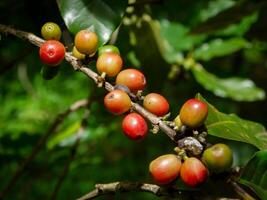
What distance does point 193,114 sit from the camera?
33.2 inches

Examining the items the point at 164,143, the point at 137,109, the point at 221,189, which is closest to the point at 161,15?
the point at 164,143

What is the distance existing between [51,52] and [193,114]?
0.31m

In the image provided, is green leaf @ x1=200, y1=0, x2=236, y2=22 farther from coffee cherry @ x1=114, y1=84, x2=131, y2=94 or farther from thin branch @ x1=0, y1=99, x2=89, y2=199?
coffee cherry @ x1=114, y1=84, x2=131, y2=94

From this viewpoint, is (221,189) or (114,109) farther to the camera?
(221,189)

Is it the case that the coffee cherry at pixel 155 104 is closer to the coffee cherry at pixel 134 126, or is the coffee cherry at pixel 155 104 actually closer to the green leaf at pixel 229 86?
the coffee cherry at pixel 134 126

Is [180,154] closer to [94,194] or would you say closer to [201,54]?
[94,194]

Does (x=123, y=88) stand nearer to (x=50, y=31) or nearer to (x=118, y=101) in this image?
(x=118, y=101)

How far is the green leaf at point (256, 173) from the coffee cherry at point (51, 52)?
1.34 feet

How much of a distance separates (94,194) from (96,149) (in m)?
1.47

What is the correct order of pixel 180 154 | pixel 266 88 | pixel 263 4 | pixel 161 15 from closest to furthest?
pixel 180 154 → pixel 263 4 → pixel 161 15 → pixel 266 88

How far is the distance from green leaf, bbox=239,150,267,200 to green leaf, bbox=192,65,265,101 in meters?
1.02

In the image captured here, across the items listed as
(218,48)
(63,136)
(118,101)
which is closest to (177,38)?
(218,48)

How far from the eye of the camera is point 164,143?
2320 millimetres

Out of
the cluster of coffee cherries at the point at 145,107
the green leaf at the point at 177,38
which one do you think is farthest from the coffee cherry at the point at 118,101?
the green leaf at the point at 177,38
